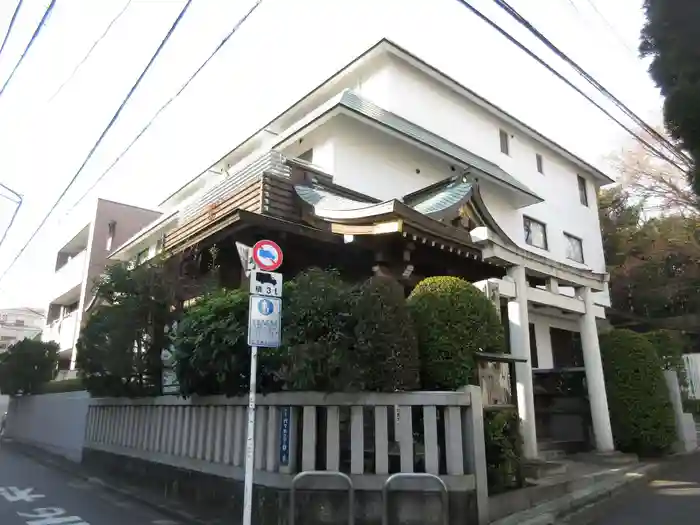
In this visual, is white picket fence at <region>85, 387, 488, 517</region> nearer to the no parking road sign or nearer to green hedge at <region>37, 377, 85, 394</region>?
the no parking road sign

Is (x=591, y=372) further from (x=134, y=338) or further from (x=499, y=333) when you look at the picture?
(x=134, y=338)

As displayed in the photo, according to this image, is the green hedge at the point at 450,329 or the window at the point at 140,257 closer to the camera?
the green hedge at the point at 450,329

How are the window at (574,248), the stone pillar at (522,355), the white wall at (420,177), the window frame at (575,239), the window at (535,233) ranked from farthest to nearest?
the window at (574,248)
the window frame at (575,239)
the window at (535,233)
the white wall at (420,177)
the stone pillar at (522,355)

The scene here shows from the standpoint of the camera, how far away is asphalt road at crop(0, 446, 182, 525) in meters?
6.15

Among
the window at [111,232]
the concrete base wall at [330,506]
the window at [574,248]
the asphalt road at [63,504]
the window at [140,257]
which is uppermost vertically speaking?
the window at [111,232]

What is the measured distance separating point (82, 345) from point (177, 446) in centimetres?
355

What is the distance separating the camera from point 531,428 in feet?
25.7

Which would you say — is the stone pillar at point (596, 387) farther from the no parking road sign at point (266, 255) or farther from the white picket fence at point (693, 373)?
the white picket fence at point (693, 373)

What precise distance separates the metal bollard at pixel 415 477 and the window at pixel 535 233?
1290 cm

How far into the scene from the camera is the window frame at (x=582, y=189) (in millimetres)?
19495

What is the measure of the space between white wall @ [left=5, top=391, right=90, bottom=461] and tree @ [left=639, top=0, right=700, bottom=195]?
41.4 ft

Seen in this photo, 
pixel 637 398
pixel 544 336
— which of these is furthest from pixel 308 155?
pixel 544 336

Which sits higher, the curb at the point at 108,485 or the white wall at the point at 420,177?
the white wall at the point at 420,177

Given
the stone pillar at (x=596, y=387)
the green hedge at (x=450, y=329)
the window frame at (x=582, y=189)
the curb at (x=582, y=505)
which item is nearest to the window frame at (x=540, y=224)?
the window frame at (x=582, y=189)
